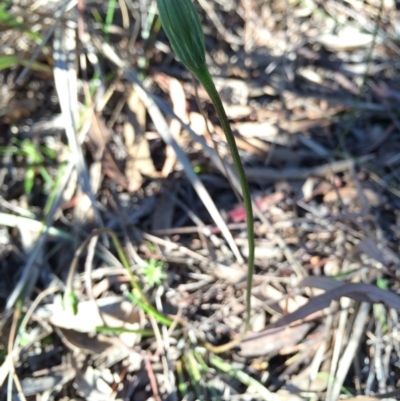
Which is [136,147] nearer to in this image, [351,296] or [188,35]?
[351,296]

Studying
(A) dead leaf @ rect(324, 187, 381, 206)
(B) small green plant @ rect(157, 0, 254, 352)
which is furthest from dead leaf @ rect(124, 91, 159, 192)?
(B) small green plant @ rect(157, 0, 254, 352)

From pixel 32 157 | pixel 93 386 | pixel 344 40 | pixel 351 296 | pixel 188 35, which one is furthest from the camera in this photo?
pixel 344 40

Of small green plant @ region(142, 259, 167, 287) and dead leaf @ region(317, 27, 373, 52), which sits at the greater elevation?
dead leaf @ region(317, 27, 373, 52)

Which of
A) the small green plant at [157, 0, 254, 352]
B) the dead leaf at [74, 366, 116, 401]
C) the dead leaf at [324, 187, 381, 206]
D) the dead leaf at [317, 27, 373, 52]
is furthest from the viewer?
the dead leaf at [317, 27, 373, 52]

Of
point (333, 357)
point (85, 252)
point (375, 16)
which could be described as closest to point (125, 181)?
point (85, 252)

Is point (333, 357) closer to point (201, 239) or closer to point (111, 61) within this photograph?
point (201, 239)

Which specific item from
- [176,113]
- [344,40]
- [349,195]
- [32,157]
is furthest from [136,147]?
[344,40]

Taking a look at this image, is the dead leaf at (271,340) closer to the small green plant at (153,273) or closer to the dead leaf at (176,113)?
the small green plant at (153,273)

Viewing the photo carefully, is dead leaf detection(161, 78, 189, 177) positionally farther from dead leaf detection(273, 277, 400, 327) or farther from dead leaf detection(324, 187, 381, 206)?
dead leaf detection(273, 277, 400, 327)
